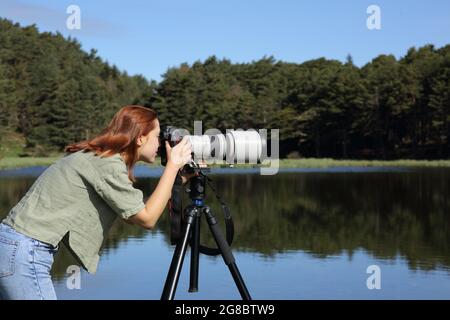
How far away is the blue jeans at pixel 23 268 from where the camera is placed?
2529 millimetres

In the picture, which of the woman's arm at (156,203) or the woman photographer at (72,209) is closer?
the woman photographer at (72,209)

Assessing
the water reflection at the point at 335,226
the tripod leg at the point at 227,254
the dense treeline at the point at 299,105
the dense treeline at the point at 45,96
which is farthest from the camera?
the dense treeline at the point at 45,96

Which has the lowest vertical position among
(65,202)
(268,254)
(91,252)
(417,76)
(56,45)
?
(268,254)

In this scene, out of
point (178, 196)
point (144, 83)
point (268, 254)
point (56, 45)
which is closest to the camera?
point (178, 196)

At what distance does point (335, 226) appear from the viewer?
11.6m

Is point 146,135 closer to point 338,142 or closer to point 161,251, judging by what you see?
point 161,251

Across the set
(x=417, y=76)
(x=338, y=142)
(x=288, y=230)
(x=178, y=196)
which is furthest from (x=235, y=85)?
(x=178, y=196)

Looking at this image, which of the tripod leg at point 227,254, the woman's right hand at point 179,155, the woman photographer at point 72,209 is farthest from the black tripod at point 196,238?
the woman photographer at point 72,209

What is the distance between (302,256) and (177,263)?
527 cm

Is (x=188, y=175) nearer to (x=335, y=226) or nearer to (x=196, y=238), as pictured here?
(x=196, y=238)

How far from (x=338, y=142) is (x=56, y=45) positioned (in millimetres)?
41133

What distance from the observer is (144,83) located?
381 feet

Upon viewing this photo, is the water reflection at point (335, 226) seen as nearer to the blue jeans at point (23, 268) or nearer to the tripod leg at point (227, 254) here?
the tripod leg at point (227, 254)

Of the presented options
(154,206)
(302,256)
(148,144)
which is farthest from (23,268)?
(302,256)
